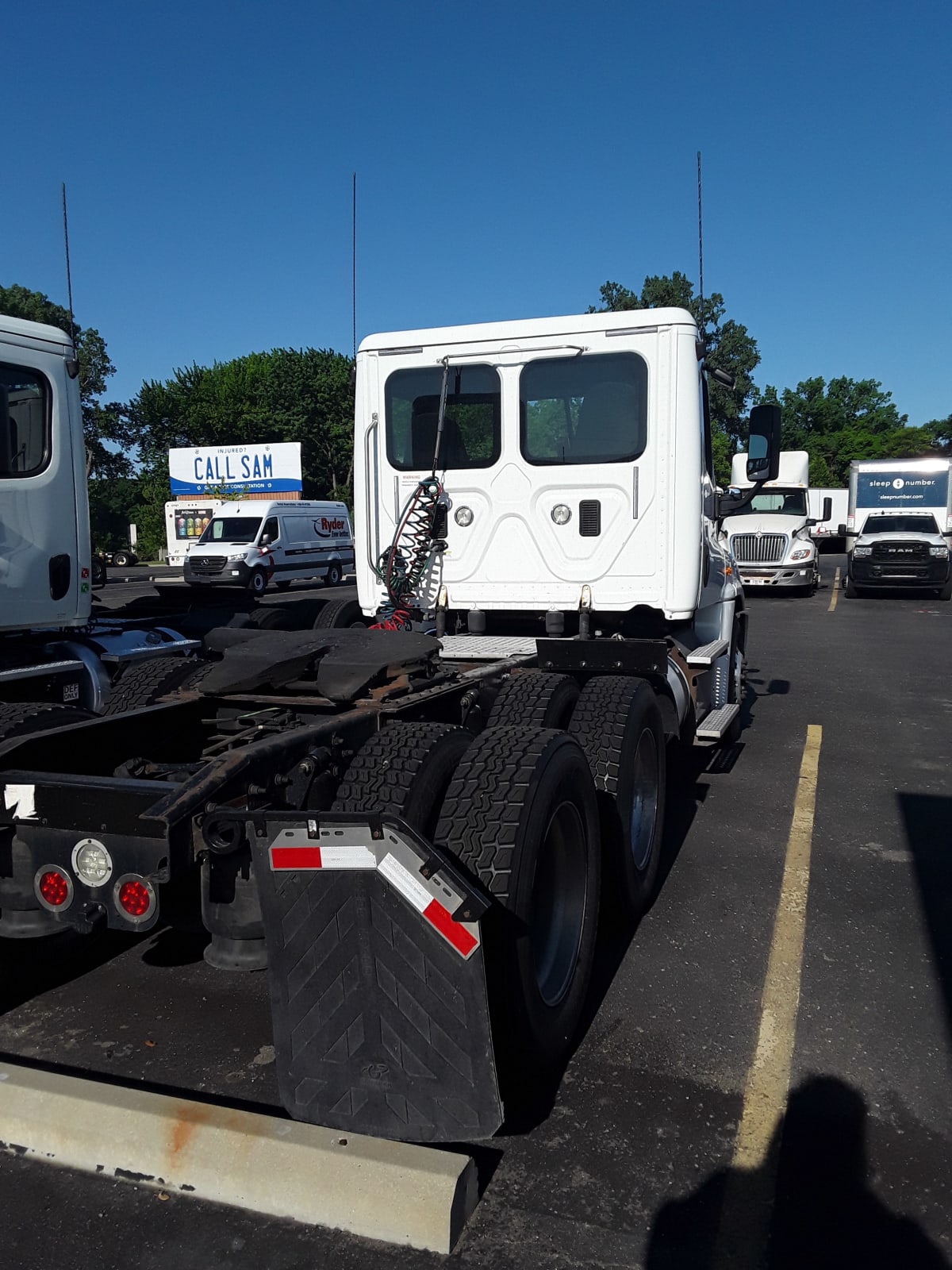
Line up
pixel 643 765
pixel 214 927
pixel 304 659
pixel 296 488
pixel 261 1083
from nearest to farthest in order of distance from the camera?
pixel 214 927 < pixel 261 1083 < pixel 304 659 < pixel 643 765 < pixel 296 488

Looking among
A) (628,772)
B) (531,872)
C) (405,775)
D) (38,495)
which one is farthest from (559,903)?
(38,495)

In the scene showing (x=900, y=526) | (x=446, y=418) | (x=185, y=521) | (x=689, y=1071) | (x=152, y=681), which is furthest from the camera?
(x=185, y=521)

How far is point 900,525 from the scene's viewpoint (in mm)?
22812

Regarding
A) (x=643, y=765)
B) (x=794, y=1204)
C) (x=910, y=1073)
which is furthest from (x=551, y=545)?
(x=794, y=1204)

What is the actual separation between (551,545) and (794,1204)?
401 centimetres

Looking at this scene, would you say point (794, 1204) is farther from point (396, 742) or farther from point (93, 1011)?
point (93, 1011)

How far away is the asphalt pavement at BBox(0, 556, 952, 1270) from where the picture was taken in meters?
2.56

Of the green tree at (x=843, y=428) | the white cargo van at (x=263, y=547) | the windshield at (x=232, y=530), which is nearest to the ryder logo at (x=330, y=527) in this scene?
the white cargo van at (x=263, y=547)

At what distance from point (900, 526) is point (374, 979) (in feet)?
74.0

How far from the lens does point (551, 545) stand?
6.11m

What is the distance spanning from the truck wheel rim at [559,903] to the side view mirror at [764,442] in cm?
350

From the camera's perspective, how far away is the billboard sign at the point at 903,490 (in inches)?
1009

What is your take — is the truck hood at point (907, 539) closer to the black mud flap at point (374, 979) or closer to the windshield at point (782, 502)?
the windshield at point (782, 502)

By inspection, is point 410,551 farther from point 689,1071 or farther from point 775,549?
point 775,549
